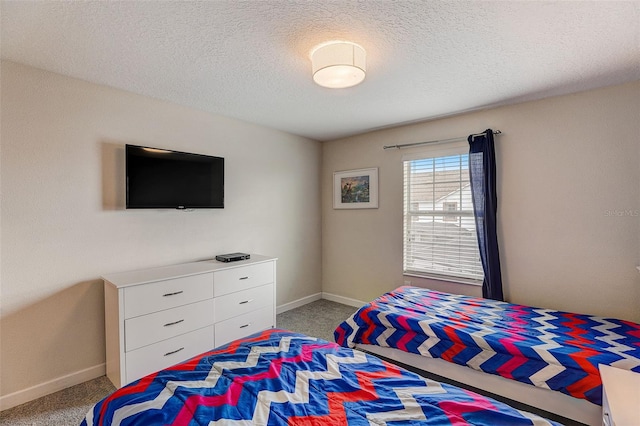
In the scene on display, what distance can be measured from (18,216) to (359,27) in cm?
262

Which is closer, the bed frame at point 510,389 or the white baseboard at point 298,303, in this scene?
Answer: the bed frame at point 510,389

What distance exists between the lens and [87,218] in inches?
94.9

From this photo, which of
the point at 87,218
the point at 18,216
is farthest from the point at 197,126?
the point at 18,216

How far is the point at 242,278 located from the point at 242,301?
223 millimetres

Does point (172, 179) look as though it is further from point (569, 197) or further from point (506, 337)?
point (569, 197)

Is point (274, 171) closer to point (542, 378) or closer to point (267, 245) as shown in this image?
point (267, 245)

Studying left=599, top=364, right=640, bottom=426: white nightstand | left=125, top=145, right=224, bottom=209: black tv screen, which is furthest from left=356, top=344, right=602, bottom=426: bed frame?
left=125, top=145, right=224, bottom=209: black tv screen

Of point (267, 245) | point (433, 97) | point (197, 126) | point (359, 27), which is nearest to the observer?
point (359, 27)

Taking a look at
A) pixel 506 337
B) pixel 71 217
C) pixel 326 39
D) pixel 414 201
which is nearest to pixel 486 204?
pixel 414 201

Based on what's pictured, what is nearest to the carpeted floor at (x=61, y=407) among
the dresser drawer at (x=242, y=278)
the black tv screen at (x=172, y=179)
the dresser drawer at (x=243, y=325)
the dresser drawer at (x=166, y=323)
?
the dresser drawer at (x=166, y=323)

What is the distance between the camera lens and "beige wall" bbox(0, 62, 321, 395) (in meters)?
2.10

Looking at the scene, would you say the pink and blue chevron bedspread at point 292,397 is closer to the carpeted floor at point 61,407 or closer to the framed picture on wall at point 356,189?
the carpeted floor at point 61,407

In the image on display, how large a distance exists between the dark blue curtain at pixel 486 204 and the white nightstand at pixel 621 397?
5.70 ft

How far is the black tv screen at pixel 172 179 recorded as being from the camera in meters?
2.56
